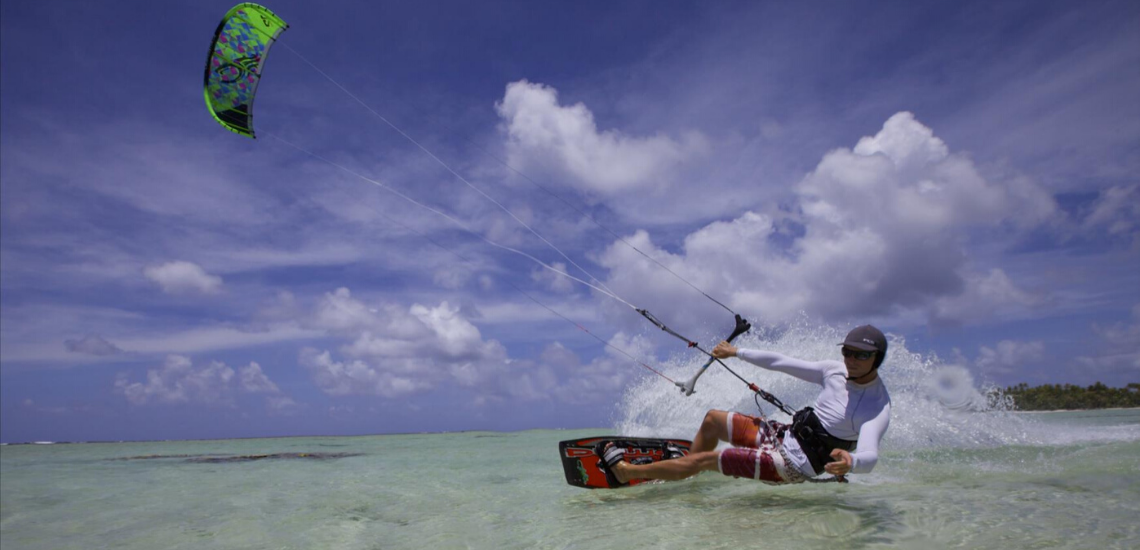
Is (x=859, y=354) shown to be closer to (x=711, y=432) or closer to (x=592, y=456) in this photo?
(x=711, y=432)

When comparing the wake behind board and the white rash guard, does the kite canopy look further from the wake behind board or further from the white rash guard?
the white rash guard

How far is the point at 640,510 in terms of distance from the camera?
6.05 m

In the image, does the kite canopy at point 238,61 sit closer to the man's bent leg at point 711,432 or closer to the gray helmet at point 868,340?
the man's bent leg at point 711,432

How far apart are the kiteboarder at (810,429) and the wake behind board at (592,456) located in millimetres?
1215

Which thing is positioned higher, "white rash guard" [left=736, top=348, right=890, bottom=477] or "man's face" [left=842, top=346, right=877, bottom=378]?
"man's face" [left=842, top=346, right=877, bottom=378]

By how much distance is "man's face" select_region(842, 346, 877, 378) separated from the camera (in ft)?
16.1

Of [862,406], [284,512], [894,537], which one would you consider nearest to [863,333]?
[862,406]

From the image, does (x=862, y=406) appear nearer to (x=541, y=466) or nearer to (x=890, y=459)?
(x=890, y=459)

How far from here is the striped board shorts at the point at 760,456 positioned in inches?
216

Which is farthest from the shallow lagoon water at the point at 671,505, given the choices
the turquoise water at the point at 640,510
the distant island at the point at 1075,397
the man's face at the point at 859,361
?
the distant island at the point at 1075,397

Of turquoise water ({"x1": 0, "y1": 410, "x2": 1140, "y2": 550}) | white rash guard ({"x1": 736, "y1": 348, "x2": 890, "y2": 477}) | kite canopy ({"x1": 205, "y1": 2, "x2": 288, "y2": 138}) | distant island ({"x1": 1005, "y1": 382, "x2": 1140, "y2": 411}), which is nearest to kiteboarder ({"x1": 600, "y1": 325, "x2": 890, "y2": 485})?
white rash guard ({"x1": 736, "y1": 348, "x2": 890, "y2": 477})

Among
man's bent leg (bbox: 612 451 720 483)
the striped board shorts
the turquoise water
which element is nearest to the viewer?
the turquoise water

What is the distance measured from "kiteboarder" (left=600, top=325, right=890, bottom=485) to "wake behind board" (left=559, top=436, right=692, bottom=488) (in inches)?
47.8

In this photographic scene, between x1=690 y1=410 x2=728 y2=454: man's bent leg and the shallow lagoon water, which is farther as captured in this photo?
x1=690 y1=410 x2=728 y2=454: man's bent leg
